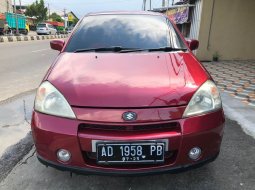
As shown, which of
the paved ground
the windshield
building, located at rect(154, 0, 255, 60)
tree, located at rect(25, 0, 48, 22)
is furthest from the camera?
Answer: tree, located at rect(25, 0, 48, 22)

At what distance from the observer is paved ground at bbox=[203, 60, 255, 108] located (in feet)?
A: 20.6

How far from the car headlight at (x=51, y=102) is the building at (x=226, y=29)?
9.58 m

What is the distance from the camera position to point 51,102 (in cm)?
251

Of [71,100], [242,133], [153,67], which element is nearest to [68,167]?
[71,100]

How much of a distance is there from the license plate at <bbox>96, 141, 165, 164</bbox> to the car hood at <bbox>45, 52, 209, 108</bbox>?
28 cm

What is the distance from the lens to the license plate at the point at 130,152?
2287 mm

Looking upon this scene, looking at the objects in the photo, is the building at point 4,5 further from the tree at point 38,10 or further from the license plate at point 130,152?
the license plate at point 130,152

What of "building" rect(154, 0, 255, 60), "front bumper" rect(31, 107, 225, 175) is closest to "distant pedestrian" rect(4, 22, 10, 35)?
"building" rect(154, 0, 255, 60)

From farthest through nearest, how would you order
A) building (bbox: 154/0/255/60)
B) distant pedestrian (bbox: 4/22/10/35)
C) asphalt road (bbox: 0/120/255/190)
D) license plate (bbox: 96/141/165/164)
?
distant pedestrian (bbox: 4/22/10/35)
building (bbox: 154/0/255/60)
asphalt road (bbox: 0/120/255/190)
license plate (bbox: 96/141/165/164)

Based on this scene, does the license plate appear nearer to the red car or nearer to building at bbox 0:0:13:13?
the red car

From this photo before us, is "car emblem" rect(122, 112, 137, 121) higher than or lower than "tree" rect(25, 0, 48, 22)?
higher

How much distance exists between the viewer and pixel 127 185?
2.75 m

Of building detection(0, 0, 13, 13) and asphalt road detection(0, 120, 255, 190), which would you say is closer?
asphalt road detection(0, 120, 255, 190)

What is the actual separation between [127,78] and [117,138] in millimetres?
573
